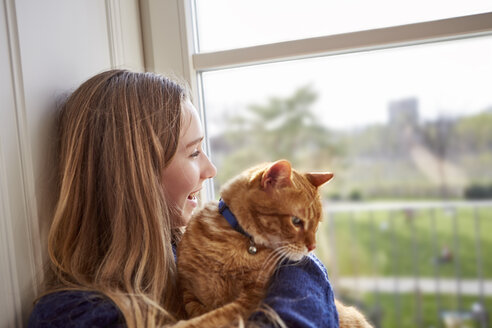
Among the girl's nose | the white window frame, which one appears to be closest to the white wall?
the white window frame

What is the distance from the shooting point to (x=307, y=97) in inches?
57.1

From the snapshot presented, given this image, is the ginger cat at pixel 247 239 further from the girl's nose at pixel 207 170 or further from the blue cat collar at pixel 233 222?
the girl's nose at pixel 207 170

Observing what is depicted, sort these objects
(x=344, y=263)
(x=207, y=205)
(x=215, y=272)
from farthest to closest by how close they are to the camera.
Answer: (x=344, y=263) → (x=207, y=205) → (x=215, y=272)

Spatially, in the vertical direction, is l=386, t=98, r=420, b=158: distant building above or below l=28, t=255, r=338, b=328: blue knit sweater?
above

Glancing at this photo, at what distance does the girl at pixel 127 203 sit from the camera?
978mm

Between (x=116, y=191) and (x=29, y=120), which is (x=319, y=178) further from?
(x=29, y=120)

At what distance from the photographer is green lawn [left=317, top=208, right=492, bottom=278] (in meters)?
1.28

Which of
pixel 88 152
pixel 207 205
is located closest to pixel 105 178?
pixel 88 152

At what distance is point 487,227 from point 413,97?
45cm

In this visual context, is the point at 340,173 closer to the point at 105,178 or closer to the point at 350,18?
the point at 350,18

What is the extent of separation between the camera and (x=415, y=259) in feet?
4.42

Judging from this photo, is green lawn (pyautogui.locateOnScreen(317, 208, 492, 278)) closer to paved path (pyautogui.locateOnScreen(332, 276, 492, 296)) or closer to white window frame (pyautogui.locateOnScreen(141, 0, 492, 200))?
paved path (pyautogui.locateOnScreen(332, 276, 492, 296))

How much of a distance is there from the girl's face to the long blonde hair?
0.03m

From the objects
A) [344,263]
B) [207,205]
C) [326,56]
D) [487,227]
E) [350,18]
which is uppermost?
[350,18]
